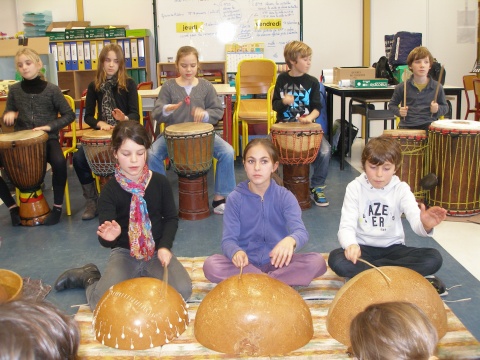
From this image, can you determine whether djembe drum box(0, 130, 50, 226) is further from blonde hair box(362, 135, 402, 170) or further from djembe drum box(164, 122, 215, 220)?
blonde hair box(362, 135, 402, 170)

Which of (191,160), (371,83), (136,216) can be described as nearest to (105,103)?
(191,160)

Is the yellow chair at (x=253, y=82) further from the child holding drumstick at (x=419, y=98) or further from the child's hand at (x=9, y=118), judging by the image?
the child's hand at (x=9, y=118)

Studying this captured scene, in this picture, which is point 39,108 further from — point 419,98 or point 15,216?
point 419,98

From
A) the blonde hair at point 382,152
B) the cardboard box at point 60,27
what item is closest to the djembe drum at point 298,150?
the blonde hair at point 382,152

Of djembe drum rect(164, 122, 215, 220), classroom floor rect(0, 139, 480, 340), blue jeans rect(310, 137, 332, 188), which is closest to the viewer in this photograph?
classroom floor rect(0, 139, 480, 340)

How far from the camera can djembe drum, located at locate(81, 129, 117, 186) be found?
412 cm

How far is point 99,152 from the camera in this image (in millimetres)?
4137

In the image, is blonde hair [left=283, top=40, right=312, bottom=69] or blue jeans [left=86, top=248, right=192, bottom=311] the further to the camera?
blonde hair [left=283, top=40, right=312, bottom=69]

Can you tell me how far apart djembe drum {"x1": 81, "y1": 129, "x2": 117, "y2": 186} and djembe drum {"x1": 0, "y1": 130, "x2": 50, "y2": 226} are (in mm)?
323

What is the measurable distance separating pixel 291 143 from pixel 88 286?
82.4 inches

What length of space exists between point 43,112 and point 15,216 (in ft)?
2.78

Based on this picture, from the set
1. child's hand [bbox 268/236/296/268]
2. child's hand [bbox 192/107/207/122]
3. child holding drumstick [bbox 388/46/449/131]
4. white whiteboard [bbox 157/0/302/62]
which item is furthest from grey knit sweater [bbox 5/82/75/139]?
white whiteboard [bbox 157/0/302/62]

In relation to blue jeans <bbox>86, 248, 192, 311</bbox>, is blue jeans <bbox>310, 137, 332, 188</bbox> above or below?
above

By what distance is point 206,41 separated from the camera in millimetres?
7578
